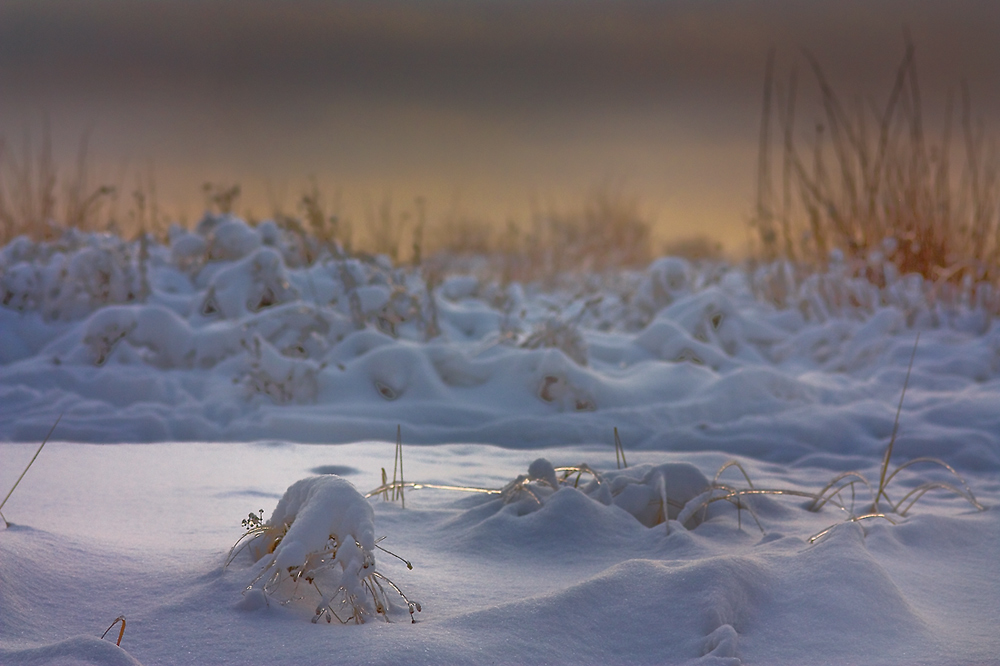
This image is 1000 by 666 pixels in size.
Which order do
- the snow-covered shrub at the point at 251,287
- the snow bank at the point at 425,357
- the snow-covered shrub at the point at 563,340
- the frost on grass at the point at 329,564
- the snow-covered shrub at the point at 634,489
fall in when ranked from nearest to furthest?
the frost on grass at the point at 329,564 → the snow-covered shrub at the point at 634,489 → the snow bank at the point at 425,357 → the snow-covered shrub at the point at 563,340 → the snow-covered shrub at the point at 251,287

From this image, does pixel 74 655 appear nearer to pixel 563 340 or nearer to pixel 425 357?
pixel 425 357

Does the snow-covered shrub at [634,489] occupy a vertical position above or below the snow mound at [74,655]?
above

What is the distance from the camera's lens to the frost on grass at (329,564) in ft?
4.26

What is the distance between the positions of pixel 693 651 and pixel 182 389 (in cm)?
309

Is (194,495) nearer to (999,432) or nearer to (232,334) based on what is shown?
(232,334)

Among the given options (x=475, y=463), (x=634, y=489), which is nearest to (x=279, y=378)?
(x=475, y=463)

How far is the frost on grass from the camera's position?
130 cm

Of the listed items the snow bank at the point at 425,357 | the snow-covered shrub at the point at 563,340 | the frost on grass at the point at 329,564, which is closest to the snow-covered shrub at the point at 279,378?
the snow bank at the point at 425,357

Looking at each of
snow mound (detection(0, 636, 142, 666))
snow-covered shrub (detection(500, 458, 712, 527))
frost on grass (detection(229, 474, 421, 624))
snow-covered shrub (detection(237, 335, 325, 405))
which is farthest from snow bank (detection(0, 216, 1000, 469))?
snow mound (detection(0, 636, 142, 666))

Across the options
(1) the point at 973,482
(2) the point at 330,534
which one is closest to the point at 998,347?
(1) the point at 973,482

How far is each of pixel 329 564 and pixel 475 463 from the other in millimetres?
1395

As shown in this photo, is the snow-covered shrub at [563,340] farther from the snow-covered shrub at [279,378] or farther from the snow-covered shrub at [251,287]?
the snow-covered shrub at [251,287]

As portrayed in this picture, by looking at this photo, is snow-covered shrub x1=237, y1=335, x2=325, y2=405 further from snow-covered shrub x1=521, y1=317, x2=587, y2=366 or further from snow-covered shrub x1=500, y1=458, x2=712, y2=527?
snow-covered shrub x1=500, y1=458, x2=712, y2=527

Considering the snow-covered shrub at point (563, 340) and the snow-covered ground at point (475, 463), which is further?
the snow-covered shrub at point (563, 340)
